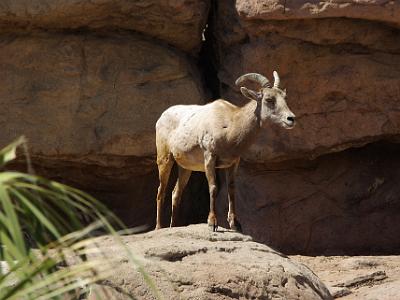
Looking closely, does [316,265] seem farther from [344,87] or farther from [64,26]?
[64,26]

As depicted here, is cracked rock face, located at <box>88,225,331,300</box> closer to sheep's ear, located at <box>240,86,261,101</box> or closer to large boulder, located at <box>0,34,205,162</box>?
sheep's ear, located at <box>240,86,261,101</box>

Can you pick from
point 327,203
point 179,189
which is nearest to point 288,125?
point 179,189

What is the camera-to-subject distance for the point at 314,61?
1151cm

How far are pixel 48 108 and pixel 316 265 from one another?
4.14 metres

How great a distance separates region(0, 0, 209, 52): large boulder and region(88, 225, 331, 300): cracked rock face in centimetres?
463

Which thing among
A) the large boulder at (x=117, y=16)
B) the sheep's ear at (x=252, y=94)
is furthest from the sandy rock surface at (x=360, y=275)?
the large boulder at (x=117, y=16)

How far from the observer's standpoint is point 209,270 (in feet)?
23.1

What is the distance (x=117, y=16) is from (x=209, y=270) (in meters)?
5.75

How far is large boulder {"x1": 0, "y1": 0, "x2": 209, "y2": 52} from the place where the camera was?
38.0 ft

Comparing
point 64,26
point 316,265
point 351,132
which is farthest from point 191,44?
point 316,265

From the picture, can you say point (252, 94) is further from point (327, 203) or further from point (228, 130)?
point (327, 203)

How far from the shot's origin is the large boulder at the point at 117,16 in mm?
11570

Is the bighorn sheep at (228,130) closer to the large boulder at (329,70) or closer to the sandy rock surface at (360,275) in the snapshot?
the sandy rock surface at (360,275)

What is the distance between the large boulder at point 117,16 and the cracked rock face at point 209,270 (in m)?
4.63
